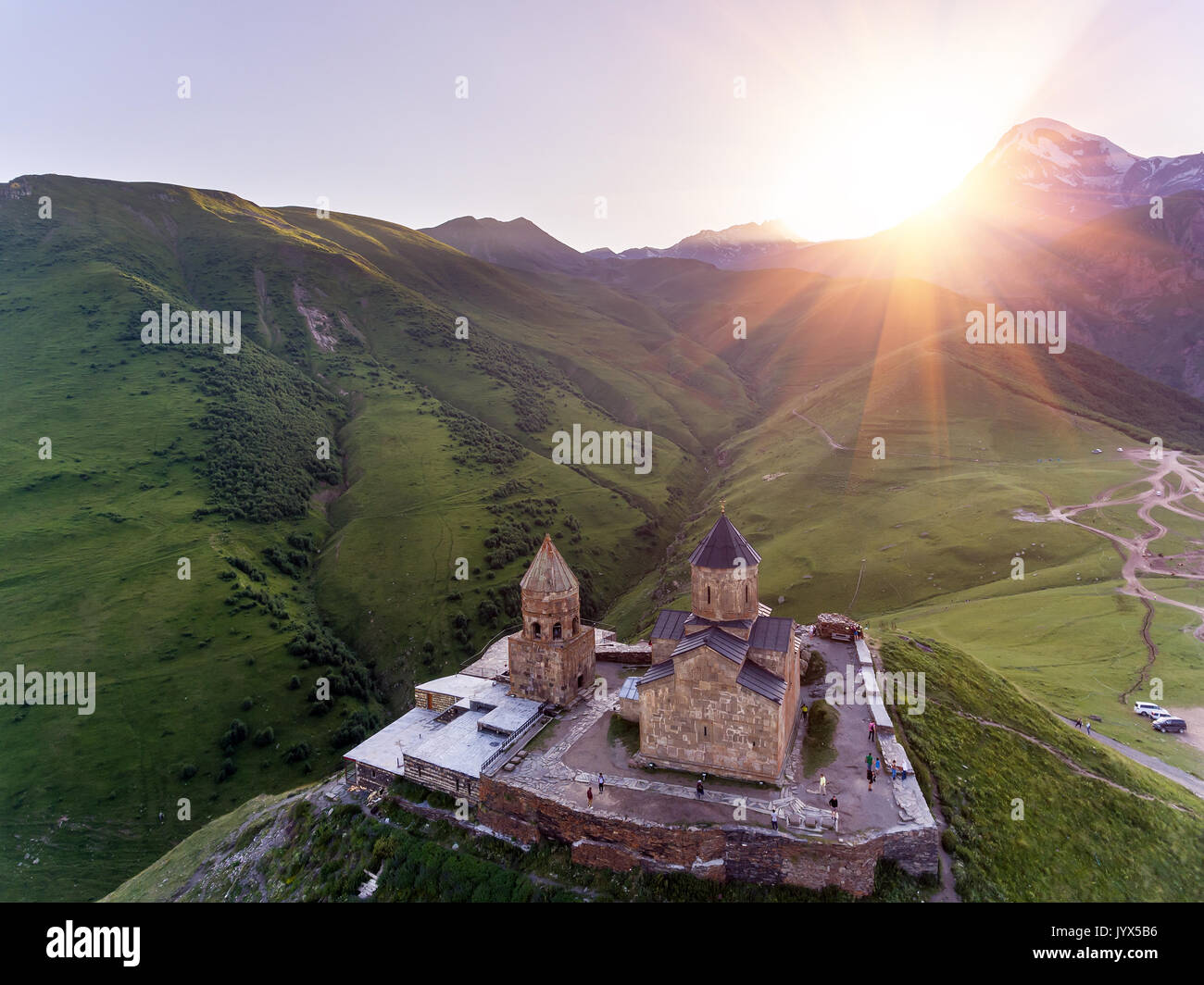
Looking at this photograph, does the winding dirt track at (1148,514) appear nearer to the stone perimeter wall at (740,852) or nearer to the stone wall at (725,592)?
the stone perimeter wall at (740,852)

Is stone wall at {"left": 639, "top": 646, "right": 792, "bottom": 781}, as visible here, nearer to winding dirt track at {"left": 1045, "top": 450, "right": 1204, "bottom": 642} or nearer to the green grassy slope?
the green grassy slope

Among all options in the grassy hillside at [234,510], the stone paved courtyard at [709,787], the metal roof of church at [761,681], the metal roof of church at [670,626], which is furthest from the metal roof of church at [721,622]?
the grassy hillside at [234,510]

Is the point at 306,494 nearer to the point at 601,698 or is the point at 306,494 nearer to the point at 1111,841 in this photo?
the point at 601,698

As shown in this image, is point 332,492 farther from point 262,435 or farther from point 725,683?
point 725,683
